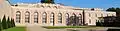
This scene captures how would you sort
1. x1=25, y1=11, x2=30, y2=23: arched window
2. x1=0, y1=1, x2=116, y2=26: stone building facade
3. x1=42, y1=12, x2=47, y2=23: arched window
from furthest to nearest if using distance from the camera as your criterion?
x1=42, y1=12, x2=47, y2=23: arched window → x1=25, y1=11, x2=30, y2=23: arched window → x1=0, y1=1, x2=116, y2=26: stone building facade

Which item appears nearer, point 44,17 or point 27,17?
point 27,17

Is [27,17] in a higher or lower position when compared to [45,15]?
lower

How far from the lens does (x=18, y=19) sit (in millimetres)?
78312

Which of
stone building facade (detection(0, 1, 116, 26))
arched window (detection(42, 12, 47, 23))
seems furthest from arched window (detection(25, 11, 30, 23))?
arched window (detection(42, 12, 47, 23))

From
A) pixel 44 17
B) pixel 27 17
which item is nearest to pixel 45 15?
pixel 44 17

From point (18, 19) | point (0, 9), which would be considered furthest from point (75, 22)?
point (0, 9)

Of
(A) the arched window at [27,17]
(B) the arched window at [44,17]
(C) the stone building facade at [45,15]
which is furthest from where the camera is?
(B) the arched window at [44,17]

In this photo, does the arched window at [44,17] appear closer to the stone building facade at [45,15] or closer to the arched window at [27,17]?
the stone building facade at [45,15]

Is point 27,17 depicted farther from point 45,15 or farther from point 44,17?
point 45,15

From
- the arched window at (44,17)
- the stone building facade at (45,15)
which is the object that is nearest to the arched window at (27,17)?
the stone building facade at (45,15)

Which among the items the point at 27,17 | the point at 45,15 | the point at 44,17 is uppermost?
the point at 45,15

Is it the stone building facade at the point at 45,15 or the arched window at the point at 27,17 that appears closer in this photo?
the stone building facade at the point at 45,15

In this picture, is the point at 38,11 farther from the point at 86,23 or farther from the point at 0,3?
the point at 0,3

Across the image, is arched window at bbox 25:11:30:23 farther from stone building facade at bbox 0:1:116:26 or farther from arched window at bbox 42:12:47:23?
arched window at bbox 42:12:47:23
